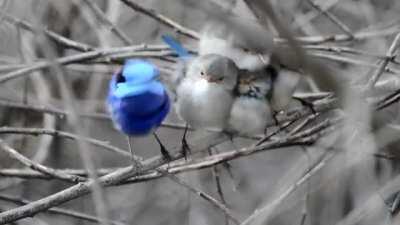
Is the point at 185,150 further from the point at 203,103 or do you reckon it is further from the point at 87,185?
the point at 87,185

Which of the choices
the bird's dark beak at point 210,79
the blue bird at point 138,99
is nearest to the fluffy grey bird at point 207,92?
the bird's dark beak at point 210,79

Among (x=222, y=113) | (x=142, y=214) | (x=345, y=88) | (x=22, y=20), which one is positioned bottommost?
(x=345, y=88)

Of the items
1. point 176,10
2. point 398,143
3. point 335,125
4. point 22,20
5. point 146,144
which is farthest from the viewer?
point 146,144

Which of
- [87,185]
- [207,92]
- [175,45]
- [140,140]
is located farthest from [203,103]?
[140,140]

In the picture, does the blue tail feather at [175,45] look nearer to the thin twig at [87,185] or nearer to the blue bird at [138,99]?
the blue bird at [138,99]

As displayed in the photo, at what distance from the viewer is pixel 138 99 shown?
1.56m

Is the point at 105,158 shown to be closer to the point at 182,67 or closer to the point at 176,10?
the point at 176,10

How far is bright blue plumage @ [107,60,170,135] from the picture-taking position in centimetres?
152

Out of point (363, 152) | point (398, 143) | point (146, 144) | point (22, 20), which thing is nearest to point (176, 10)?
point (146, 144)

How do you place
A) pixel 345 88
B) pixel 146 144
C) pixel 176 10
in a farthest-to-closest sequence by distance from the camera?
1. pixel 146 144
2. pixel 176 10
3. pixel 345 88

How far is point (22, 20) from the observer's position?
2248mm

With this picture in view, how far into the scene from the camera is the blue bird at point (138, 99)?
1.52m

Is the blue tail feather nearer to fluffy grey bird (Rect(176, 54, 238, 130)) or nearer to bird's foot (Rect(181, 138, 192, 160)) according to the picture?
fluffy grey bird (Rect(176, 54, 238, 130))

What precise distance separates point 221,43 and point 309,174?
0.35 meters
